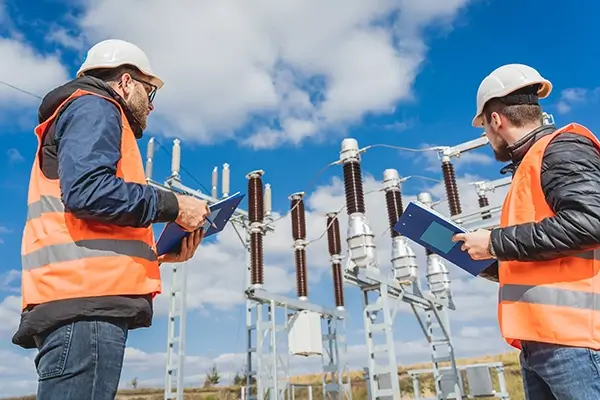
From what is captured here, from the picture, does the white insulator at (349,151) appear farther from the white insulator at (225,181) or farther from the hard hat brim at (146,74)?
the hard hat brim at (146,74)

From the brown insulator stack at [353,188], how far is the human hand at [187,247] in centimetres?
576

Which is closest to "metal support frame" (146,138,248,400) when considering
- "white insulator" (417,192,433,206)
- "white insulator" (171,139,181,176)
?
"white insulator" (171,139,181,176)

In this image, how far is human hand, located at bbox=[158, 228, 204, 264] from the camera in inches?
82.2

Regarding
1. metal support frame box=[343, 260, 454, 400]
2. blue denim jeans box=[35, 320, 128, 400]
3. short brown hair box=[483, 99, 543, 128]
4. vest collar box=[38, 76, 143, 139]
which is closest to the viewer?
blue denim jeans box=[35, 320, 128, 400]

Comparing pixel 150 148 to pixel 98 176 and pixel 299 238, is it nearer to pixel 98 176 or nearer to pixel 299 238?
pixel 299 238

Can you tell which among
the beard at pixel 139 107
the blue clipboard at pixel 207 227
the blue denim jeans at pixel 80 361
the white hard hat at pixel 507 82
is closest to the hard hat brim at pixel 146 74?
the beard at pixel 139 107

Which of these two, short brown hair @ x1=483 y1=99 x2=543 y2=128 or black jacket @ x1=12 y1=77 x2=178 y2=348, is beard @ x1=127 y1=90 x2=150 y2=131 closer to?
black jacket @ x1=12 y1=77 x2=178 y2=348

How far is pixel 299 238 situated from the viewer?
10992mm

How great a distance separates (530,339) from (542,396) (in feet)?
0.94

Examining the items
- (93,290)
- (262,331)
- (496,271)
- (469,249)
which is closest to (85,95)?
(93,290)

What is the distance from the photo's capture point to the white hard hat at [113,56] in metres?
1.93

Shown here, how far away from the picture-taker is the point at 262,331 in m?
9.00

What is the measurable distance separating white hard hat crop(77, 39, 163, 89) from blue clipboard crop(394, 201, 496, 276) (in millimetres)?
1326

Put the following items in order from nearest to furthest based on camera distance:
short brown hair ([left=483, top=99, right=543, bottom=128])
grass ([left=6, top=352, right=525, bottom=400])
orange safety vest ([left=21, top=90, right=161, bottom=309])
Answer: orange safety vest ([left=21, top=90, right=161, bottom=309]) → short brown hair ([left=483, top=99, right=543, bottom=128]) → grass ([left=6, top=352, right=525, bottom=400])
